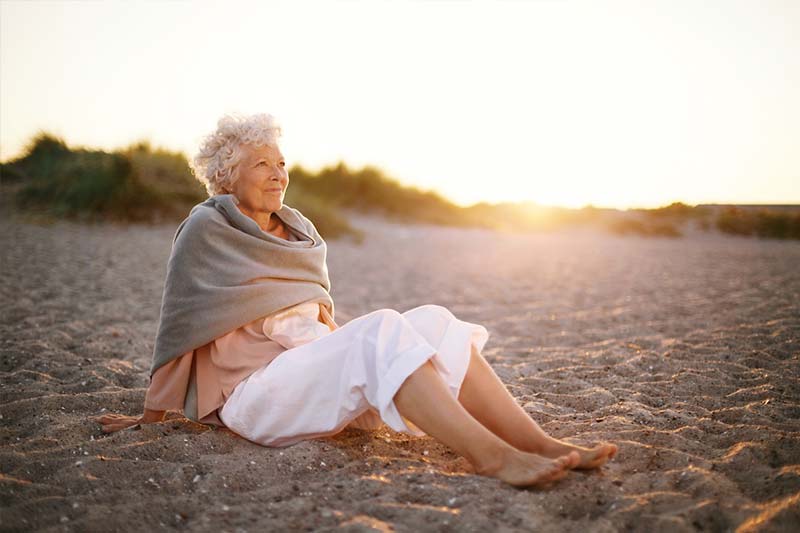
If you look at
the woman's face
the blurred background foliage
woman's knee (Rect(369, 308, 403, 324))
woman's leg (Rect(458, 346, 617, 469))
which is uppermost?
the blurred background foliage

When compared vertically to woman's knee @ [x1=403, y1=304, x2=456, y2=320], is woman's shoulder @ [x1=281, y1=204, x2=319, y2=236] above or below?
above

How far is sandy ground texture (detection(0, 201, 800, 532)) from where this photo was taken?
6.13 ft

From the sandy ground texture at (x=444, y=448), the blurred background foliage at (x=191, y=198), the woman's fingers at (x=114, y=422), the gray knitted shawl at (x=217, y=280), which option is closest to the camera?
the sandy ground texture at (x=444, y=448)

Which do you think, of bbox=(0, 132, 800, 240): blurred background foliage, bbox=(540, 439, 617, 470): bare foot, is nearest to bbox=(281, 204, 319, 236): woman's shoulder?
bbox=(540, 439, 617, 470): bare foot

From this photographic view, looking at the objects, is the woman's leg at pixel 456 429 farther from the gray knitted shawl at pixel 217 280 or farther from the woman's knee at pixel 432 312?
the gray knitted shawl at pixel 217 280

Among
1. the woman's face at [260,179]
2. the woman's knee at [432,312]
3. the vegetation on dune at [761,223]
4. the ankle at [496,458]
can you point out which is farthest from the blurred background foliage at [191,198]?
the ankle at [496,458]

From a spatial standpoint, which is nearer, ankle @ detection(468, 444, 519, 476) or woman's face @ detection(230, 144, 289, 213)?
ankle @ detection(468, 444, 519, 476)

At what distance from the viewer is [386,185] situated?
19828 millimetres

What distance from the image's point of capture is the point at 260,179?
265 cm

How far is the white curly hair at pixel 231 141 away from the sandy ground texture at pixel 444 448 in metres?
1.21

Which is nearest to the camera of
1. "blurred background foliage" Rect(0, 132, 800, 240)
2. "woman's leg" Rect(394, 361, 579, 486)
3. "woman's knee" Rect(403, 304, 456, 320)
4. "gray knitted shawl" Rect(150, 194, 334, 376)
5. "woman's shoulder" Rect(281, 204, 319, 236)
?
"woman's leg" Rect(394, 361, 579, 486)

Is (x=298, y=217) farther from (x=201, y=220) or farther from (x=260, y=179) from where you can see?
(x=201, y=220)

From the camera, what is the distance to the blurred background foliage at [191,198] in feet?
39.4

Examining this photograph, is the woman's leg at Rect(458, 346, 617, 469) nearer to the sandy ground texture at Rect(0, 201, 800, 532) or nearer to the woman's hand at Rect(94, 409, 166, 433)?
the sandy ground texture at Rect(0, 201, 800, 532)
